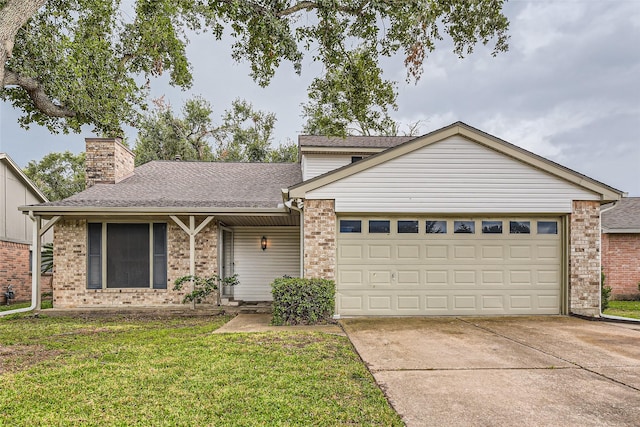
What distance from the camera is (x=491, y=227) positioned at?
8516mm

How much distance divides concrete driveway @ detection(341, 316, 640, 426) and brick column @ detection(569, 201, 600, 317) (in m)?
0.81

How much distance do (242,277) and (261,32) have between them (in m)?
6.95

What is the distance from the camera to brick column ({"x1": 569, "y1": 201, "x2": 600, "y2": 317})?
8.24m

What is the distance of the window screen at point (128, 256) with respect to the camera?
9.98 metres

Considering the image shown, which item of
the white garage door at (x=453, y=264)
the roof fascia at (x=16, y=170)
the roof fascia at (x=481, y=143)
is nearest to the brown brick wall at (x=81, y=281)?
the roof fascia at (x=481, y=143)

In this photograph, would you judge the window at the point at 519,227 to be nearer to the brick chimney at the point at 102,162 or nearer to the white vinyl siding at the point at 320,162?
the white vinyl siding at the point at 320,162

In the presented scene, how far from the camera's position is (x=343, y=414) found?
3.29m

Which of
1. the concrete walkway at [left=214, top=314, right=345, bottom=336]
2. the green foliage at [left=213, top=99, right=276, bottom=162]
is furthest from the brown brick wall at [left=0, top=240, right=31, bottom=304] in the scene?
the green foliage at [left=213, top=99, right=276, bottom=162]

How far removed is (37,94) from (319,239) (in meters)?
7.71

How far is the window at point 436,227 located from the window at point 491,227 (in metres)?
0.88

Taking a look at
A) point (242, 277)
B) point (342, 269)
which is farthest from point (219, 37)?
point (242, 277)

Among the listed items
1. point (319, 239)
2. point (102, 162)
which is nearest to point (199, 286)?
point (319, 239)

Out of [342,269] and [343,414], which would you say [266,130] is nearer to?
[342,269]

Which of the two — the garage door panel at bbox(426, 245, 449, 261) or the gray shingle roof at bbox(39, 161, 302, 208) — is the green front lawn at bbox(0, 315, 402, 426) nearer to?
the garage door panel at bbox(426, 245, 449, 261)
